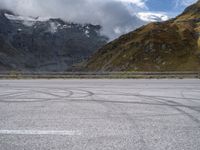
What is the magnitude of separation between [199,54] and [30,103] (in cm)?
7846

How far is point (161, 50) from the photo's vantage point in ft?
→ 307

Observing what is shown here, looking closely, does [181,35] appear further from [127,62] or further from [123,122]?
[123,122]

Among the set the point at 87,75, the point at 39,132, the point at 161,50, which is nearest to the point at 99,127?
the point at 39,132

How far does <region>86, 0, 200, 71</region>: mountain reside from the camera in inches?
3391

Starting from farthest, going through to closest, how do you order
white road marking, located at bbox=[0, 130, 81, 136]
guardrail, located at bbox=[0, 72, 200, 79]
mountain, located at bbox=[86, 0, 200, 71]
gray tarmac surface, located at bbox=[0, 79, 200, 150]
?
mountain, located at bbox=[86, 0, 200, 71]
guardrail, located at bbox=[0, 72, 200, 79]
white road marking, located at bbox=[0, 130, 81, 136]
gray tarmac surface, located at bbox=[0, 79, 200, 150]

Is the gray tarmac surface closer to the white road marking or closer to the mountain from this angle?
the white road marking

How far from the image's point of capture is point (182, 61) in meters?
85.6

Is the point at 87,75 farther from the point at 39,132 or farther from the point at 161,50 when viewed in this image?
the point at 161,50

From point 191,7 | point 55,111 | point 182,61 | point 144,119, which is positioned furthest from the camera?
point 191,7

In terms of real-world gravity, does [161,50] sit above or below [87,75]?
above

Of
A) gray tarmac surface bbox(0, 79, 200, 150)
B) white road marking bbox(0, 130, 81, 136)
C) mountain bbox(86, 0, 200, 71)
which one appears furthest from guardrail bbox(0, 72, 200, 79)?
mountain bbox(86, 0, 200, 71)

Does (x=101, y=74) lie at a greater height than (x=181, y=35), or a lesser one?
lesser

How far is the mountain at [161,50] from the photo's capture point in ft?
283

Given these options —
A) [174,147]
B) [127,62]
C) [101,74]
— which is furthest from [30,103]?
[127,62]
